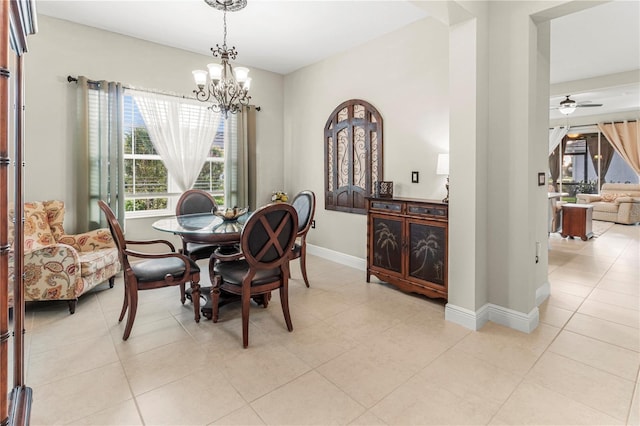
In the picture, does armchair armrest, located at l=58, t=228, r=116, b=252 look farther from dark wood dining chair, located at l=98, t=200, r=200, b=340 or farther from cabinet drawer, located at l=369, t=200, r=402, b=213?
cabinet drawer, located at l=369, t=200, r=402, b=213

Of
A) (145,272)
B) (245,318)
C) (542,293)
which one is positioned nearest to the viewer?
(245,318)

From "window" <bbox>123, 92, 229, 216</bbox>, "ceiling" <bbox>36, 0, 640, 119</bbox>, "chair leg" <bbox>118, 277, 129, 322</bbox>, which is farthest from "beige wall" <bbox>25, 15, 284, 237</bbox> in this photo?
"chair leg" <bbox>118, 277, 129, 322</bbox>

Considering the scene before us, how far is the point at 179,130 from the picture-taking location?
14.5 feet

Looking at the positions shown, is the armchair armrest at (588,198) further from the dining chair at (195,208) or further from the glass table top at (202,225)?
the dining chair at (195,208)

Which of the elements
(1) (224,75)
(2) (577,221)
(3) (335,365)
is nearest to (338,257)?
(3) (335,365)

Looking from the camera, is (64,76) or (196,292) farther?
(64,76)

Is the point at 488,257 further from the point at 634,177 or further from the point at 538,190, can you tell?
the point at 634,177

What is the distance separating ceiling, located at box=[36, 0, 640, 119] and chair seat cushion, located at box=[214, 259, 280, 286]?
2.53 m

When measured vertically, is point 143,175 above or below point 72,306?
above

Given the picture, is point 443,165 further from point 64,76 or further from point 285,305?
point 64,76

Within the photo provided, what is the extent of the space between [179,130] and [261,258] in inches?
114

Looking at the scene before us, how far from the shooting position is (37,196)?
11.6ft

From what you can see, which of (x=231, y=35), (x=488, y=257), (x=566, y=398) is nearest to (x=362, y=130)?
(x=231, y=35)

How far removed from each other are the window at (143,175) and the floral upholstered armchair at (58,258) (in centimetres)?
83
